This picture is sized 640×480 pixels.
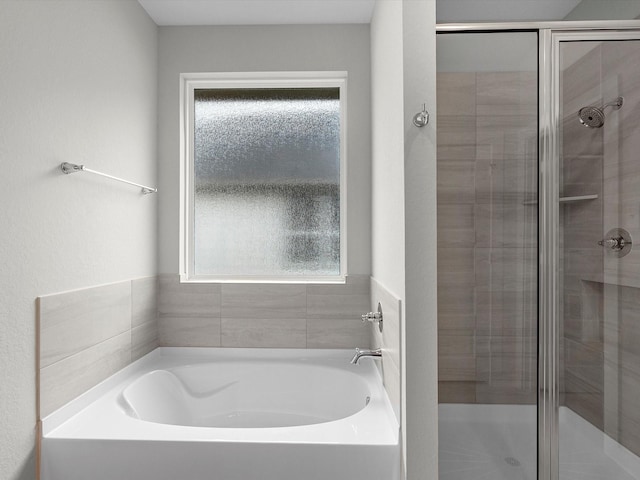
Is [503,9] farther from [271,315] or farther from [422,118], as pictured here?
[271,315]

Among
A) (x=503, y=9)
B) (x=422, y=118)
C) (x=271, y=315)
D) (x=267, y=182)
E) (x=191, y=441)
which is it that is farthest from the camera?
(x=267, y=182)

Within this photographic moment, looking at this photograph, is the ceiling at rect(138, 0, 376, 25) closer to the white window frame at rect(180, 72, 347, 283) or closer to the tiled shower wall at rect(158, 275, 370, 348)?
the white window frame at rect(180, 72, 347, 283)

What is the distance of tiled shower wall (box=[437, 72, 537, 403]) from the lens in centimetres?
152

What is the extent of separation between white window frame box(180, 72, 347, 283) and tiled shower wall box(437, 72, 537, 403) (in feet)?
3.35

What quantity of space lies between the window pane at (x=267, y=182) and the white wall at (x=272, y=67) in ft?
0.50

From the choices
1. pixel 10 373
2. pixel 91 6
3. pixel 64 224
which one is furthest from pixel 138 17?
pixel 10 373

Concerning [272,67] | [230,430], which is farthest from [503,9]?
[230,430]

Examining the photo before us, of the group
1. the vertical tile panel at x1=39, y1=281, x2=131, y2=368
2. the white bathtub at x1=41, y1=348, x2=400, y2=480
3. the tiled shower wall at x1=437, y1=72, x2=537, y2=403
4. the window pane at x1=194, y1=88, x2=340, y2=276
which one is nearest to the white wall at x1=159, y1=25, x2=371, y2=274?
the window pane at x1=194, y1=88, x2=340, y2=276

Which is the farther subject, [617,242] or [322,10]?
[322,10]

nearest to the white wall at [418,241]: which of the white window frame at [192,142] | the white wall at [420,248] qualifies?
the white wall at [420,248]

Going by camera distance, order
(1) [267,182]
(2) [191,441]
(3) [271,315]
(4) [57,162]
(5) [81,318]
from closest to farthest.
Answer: (2) [191,441], (4) [57,162], (5) [81,318], (3) [271,315], (1) [267,182]

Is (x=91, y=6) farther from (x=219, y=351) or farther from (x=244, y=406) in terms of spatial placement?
(x=244, y=406)

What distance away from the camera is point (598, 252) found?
1.54 metres

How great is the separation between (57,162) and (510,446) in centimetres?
196
